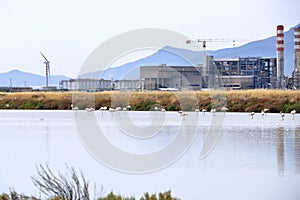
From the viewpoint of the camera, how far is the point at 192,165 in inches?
285

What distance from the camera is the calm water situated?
18.5 feet

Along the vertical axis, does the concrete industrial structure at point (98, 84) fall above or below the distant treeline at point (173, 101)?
above

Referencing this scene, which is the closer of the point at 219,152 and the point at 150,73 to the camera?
the point at 219,152

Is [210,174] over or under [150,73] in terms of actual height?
under

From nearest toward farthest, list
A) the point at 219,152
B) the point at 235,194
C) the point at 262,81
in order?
the point at 235,194
the point at 219,152
the point at 262,81

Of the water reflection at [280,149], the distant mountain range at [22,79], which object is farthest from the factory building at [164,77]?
the distant mountain range at [22,79]

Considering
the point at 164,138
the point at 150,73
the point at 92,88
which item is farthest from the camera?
the point at 150,73

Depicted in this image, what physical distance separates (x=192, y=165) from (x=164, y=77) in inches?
1243

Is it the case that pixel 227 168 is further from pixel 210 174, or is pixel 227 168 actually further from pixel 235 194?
pixel 235 194

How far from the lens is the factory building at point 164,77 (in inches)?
1483

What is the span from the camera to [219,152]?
8.45 m

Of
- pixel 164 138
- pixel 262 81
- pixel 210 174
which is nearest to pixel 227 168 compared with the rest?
pixel 210 174

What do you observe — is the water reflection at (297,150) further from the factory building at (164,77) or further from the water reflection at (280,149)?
the factory building at (164,77)

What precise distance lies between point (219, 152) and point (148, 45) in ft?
15.7
